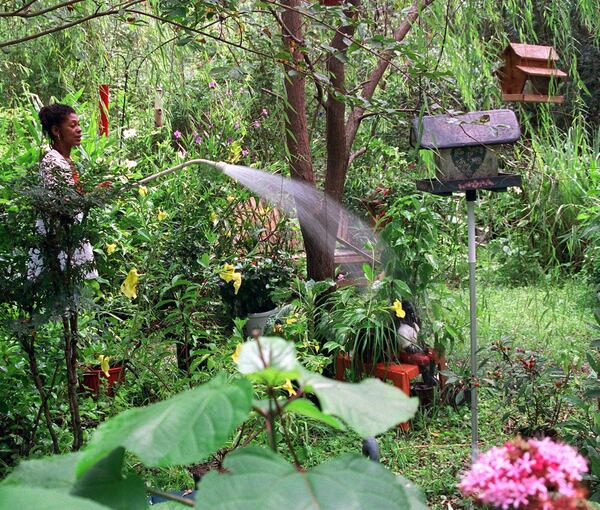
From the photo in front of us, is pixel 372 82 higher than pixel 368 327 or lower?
higher

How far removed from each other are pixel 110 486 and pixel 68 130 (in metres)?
2.68

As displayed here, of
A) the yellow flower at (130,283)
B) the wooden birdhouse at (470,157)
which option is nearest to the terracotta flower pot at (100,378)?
the yellow flower at (130,283)

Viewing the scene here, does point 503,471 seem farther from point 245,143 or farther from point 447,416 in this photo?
point 245,143

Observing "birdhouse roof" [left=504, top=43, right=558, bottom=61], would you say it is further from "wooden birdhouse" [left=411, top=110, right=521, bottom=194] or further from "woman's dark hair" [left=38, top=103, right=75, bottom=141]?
"woman's dark hair" [left=38, top=103, right=75, bottom=141]

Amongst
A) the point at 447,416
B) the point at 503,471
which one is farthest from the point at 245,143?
the point at 503,471

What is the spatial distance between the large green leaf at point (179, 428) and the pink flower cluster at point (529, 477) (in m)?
0.15

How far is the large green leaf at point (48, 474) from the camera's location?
489 millimetres

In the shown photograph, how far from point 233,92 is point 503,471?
14.5 feet

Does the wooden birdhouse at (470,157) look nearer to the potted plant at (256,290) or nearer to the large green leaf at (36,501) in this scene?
the potted plant at (256,290)

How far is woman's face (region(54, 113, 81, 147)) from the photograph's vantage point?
2.96 metres

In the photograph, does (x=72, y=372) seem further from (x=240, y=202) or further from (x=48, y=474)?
(x=240, y=202)

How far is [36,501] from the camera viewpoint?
0.38 meters

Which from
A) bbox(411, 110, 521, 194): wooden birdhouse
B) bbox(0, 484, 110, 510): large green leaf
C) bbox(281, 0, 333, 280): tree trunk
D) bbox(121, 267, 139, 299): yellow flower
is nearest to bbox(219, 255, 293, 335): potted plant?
bbox(281, 0, 333, 280): tree trunk

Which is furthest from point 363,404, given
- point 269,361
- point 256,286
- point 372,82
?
point 256,286
